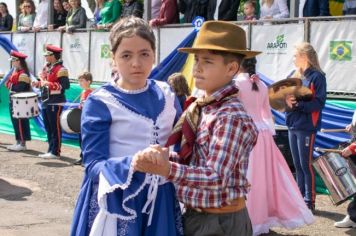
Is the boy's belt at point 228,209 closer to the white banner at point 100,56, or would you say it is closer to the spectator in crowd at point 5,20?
the white banner at point 100,56

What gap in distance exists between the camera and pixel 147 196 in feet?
8.33

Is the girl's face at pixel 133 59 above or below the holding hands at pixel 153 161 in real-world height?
above

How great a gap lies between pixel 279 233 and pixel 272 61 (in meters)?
3.45

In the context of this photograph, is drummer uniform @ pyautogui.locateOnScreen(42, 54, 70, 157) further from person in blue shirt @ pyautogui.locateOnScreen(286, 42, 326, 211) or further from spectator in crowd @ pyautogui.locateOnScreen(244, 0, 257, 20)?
person in blue shirt @ pyautogui.locateOnScreen(286, 42, 326, 211)

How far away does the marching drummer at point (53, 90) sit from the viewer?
33.0ft

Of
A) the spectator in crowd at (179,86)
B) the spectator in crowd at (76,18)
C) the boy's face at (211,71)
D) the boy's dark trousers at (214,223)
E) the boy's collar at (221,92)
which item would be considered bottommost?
the boy's dark trousers at (214,223)

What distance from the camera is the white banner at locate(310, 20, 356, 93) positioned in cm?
786

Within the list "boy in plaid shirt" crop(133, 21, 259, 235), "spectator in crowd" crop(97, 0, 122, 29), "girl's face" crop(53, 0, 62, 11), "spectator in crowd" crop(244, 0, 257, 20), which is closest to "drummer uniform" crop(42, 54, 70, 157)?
"spectator in crowd" crop(97, 0, 122, 29)

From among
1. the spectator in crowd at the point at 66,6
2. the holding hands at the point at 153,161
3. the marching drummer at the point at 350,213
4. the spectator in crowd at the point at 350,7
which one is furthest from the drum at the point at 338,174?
the spectator in crowd at the point at 66,6

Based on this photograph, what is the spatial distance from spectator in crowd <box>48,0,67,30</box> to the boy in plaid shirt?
1247 cm

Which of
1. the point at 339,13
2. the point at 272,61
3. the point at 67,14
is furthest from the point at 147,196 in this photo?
the point at 67,14

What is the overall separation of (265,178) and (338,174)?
2.49 feet

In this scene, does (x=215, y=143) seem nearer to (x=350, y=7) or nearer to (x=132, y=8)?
(x=350, y=7)

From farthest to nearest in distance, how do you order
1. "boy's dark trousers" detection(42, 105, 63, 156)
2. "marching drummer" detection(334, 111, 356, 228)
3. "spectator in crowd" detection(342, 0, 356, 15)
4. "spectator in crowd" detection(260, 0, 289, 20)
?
"boy's dark trousers" detection(42, 105, 63, 156) → "spectator in crowd" detection(260, 0, 289, 20) → "spectator in crowd" detection(342, 0, 356, 15) → "marching drummer" detection(334, 111, 356, 228)
